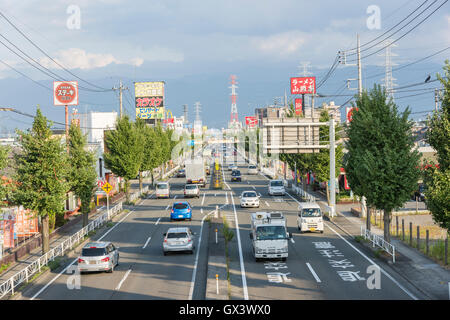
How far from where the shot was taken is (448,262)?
86.7ft

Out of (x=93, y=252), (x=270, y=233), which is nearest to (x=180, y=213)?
(x=270, y=233)

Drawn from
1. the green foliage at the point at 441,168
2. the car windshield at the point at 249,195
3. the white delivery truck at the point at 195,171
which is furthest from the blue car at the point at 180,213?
the white delivery truck at the point at 195,171

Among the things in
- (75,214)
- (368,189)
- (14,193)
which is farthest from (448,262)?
(75,214)

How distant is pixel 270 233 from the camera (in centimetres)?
2828

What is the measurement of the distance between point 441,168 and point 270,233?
992cm

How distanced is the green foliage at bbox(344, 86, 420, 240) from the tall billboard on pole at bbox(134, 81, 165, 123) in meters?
93.3

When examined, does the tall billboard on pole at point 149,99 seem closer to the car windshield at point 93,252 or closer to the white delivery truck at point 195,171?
the white delivery truck at point 195,171

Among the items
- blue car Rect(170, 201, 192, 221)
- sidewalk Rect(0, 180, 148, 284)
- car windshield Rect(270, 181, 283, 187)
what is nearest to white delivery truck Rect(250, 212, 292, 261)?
sidewalk Rect(0, 180, 148, 284)

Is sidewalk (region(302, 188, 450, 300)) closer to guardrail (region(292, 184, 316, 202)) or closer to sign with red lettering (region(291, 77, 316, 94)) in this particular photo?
guardrail (region(292, 184, 316, 202))

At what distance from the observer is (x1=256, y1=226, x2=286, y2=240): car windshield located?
92.2 ft

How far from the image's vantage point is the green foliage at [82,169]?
39438 millimetres

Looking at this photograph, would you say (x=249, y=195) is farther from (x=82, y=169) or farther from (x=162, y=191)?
(x=82, y=169)
